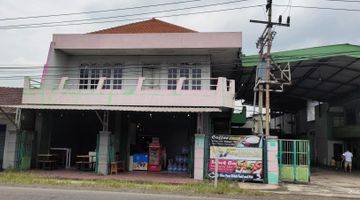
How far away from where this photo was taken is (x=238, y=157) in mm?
21281

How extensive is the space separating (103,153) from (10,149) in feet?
15.8

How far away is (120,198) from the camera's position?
44.1 ft

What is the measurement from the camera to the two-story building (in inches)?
876

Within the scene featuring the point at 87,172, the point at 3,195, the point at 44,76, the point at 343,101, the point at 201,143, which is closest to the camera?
the point at 3,195

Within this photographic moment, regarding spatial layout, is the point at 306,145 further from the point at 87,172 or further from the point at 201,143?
the point at 87,172

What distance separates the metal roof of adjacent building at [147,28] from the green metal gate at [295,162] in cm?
987

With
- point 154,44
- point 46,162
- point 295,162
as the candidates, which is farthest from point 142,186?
point 154,44

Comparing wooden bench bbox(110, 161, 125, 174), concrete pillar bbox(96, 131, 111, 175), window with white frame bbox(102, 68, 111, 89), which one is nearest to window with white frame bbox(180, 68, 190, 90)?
window with white frame bbox(102, 68, 111, 89)

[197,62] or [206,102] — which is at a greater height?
[197,62]

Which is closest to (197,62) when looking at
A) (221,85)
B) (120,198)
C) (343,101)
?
(221,85)

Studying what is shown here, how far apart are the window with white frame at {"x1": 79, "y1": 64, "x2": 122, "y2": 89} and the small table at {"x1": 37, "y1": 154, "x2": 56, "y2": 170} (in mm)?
4305

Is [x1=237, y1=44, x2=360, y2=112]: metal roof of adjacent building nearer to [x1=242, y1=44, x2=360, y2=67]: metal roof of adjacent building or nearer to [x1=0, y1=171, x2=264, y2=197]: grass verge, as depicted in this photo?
[x1=242, y1=44, x2=360, y2=67]: metal roof of adjacent building

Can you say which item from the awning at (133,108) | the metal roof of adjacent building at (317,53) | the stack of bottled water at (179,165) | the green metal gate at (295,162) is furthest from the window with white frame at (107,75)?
the green metal gate at (295,162)

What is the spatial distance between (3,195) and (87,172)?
10417mm
